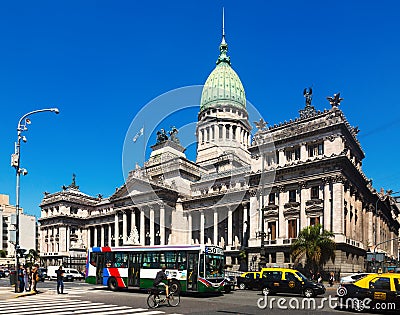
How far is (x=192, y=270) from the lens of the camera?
95.8 feet

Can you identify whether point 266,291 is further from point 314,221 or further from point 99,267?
point 314,221

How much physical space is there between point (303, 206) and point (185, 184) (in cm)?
3367

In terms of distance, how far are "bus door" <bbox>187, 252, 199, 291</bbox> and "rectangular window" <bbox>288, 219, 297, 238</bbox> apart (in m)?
29.6

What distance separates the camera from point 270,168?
196 ft

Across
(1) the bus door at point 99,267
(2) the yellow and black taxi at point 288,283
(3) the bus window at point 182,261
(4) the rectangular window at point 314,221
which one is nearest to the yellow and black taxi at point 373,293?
(2) the yellow and black taxi at point 288,283

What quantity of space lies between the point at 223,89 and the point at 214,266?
254ft

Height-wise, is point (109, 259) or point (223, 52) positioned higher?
point (223, 52)

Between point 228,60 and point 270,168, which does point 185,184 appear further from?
point 228,60

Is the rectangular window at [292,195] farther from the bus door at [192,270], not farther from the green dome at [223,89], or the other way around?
the green dome at [223,89]

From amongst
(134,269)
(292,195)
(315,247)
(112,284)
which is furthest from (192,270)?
(292,195)

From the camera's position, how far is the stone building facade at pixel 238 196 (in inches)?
2137

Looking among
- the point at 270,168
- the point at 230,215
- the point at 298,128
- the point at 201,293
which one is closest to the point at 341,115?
the point at 298,128

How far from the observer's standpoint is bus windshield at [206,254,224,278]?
96.0ft

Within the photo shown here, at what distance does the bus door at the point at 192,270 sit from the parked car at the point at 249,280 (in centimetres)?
663
